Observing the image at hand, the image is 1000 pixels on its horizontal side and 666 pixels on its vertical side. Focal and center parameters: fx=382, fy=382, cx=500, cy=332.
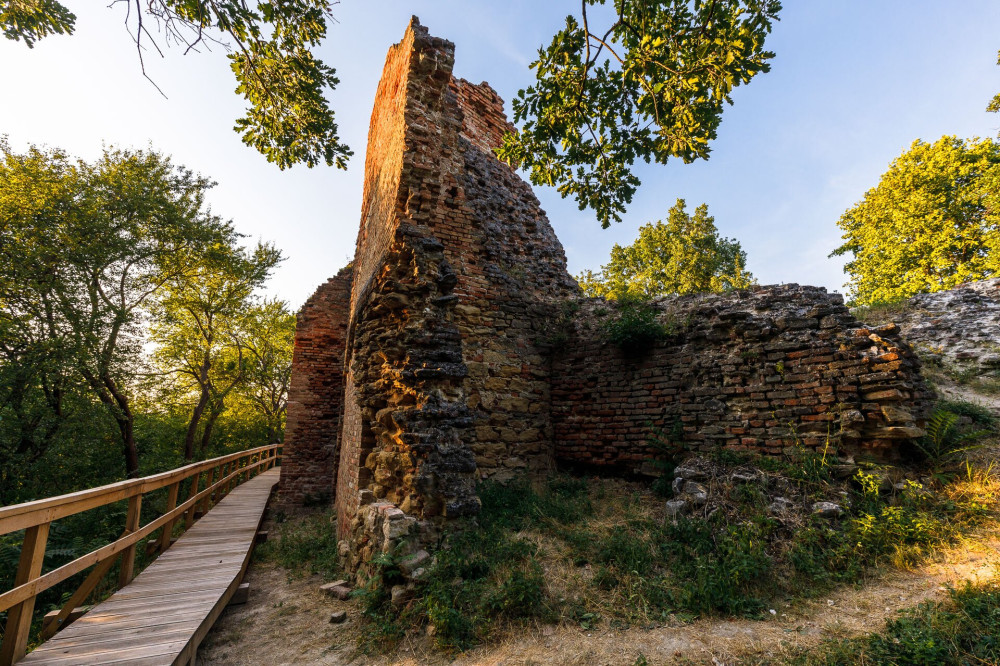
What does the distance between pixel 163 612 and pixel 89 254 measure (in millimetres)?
12119

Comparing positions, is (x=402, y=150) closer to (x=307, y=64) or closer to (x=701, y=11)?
(x=307, y=64)

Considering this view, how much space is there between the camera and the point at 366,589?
159 inches

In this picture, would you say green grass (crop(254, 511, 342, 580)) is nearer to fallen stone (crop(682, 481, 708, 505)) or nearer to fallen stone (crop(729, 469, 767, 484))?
fallen stone (crop(682, 481, 708, 505))

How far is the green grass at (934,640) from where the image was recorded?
2295 mm

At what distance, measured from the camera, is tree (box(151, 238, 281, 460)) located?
1673cm

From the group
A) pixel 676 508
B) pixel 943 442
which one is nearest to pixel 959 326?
pixel 943 442

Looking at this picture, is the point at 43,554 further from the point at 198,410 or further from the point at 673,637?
the point at 198,410

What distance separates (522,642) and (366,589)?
1.81 m

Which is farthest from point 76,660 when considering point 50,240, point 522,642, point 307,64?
point 50,240

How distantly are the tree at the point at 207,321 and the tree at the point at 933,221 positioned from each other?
2785 cm

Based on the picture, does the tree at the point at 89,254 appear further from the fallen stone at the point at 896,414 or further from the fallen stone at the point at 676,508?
the fallen stone at the point at 896,414

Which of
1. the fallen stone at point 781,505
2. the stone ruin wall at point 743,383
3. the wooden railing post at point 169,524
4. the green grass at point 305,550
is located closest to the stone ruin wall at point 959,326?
the stone ruin wall at point 743,383

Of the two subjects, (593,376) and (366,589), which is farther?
(593,376)

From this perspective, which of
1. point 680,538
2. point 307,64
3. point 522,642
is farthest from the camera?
point 307,64
